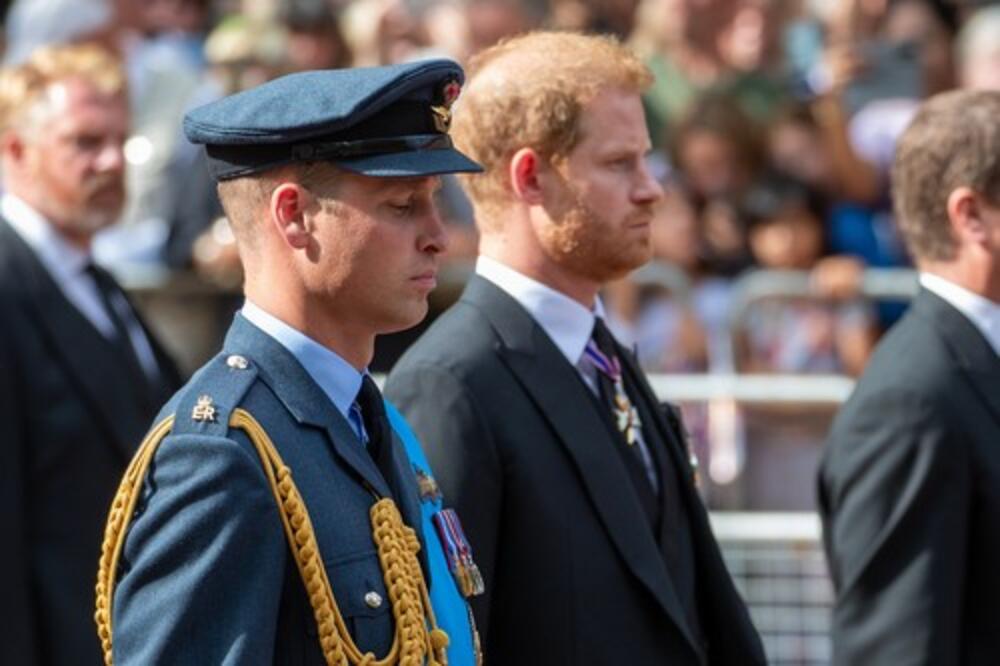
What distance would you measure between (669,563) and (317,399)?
4.35 ft

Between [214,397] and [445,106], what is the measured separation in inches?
25.0

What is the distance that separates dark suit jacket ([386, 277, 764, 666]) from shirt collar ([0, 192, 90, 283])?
6.15 feet

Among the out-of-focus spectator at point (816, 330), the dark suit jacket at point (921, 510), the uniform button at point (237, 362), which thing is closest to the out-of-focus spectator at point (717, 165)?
the out-of-focus spectator at point (816, 330)

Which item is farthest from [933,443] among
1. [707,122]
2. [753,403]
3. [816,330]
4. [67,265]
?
Answer: [707,122]

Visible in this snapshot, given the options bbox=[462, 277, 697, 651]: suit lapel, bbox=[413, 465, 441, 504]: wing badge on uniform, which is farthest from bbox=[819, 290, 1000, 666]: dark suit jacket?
bbox=[413, 465, 441, 504]: wing badge on uniform

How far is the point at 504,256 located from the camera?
447cm

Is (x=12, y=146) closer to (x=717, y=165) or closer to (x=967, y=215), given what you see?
(x=967, y=215)

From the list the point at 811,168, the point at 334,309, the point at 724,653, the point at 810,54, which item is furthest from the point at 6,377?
the point at 810,54

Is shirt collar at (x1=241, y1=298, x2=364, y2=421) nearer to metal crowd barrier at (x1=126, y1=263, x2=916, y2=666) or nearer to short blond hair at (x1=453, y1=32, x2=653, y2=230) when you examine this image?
short blond hair at (x1=453, y1=32, x2=653, y2=230)

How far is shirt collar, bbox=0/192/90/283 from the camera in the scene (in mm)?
5887

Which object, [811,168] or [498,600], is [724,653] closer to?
[498,600]

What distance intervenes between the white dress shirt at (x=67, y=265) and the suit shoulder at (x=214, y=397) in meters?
2.70

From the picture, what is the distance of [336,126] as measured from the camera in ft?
10.6

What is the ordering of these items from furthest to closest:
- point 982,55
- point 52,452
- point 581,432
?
point 982,55, point 52,452, point 581,432
